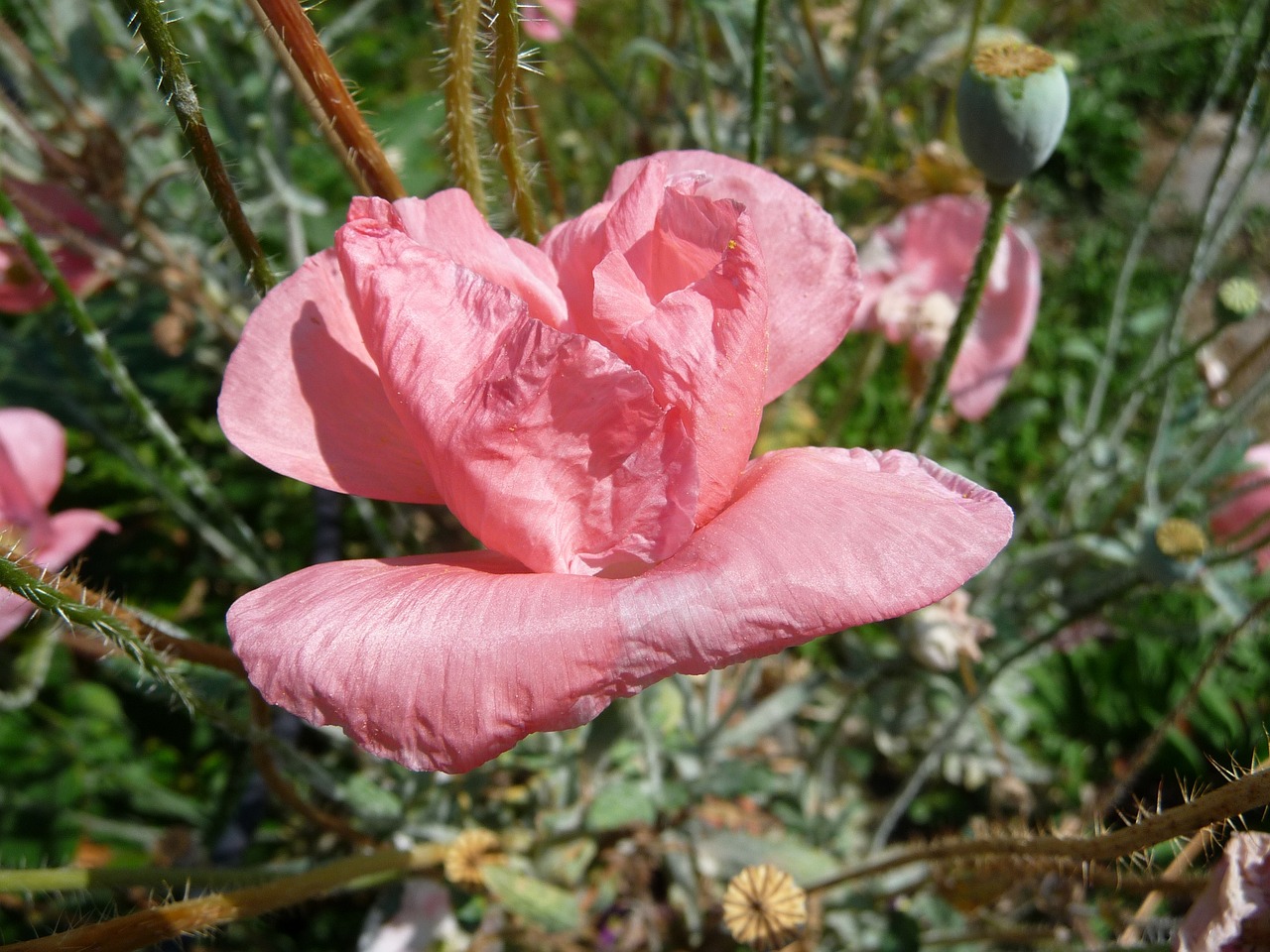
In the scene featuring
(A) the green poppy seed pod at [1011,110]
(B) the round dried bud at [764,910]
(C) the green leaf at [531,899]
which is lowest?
(C) the green leaf at [531,899]

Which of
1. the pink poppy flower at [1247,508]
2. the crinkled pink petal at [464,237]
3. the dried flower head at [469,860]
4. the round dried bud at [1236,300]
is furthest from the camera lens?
the pink poppy flower at [1247,508]

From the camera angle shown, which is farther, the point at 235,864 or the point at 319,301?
the point at 235,864

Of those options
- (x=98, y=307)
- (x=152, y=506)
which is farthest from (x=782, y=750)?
(x=98, y=307)

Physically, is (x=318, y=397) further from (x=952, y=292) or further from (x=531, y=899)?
(x=952, y=292)

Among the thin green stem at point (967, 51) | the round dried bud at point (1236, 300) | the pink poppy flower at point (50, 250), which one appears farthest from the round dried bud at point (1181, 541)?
the pink poppy flower at point (50, 250)

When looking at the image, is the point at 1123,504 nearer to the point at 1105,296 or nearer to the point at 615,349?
the point at 615,349

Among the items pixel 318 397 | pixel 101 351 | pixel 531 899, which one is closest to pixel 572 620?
pixel 318 397

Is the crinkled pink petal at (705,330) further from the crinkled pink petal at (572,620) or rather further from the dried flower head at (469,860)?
the dried flower head at (469,860)
